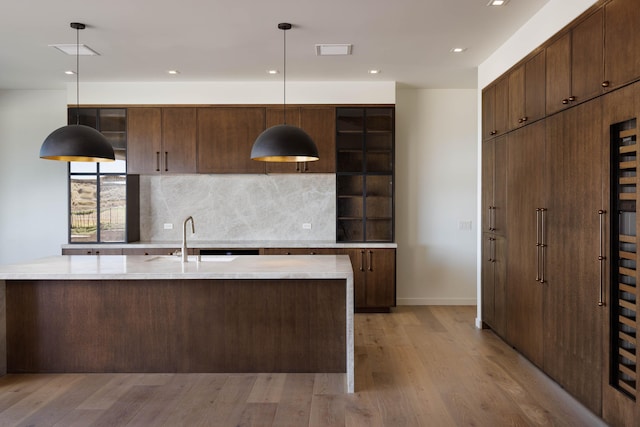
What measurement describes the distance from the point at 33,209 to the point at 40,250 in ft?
1.82

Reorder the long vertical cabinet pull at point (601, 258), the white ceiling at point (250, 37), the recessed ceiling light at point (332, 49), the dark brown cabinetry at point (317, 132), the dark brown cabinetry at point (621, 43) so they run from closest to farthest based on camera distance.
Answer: the dark brown cabinetry at point (621, 43) → the long vertical cabinet pull at point (601, 258) → the white ceiling at point (250, 37) → the recessed ceiling light at point (332, 49) → the dark brown cabinetry at point (317, 132)

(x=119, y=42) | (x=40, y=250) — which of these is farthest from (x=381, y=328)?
(x=40, y=250)

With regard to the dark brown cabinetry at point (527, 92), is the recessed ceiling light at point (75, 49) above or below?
above

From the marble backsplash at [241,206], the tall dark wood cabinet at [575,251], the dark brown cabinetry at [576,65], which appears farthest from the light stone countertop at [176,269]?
the marble backsplash at [241,206]

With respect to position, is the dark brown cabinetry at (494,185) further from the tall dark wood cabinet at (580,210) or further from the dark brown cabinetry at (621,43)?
the dark brown cabinetry at (621,43)

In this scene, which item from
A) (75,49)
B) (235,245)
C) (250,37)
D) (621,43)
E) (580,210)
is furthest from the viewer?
(235,245)

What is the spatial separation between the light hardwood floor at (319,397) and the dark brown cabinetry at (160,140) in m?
2.93

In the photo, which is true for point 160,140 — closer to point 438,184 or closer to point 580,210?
point 438,184

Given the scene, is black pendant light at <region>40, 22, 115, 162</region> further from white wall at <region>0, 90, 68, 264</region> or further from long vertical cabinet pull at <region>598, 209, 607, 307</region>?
long vertical cabinet pull at <region>598, 209, 607, 307</region>

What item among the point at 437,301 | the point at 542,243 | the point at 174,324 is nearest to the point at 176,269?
the point at 174,324

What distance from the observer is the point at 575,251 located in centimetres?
315

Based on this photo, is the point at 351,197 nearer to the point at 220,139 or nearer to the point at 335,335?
the point at 220,139

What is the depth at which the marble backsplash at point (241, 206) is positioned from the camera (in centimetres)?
633

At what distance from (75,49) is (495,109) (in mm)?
4121
